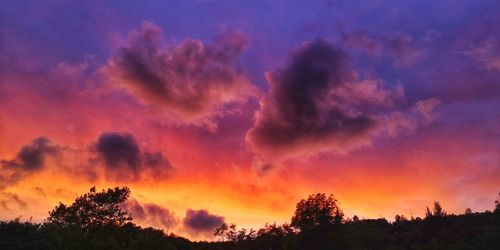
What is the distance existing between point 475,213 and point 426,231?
56.3 feet

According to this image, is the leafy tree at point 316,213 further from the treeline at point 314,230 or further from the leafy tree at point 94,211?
the leafy tree at point 94,211

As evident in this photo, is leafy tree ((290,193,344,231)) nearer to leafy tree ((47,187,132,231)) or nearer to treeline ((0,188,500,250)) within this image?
treeline ((0,188,500,250))

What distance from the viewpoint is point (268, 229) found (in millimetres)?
111062

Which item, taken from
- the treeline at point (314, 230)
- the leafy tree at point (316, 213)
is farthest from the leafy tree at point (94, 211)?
the leafy tree at point (316, 213)

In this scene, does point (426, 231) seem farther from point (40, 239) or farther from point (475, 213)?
point (40, 239)

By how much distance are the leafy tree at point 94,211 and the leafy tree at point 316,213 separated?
3127cm

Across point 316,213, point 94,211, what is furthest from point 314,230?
point 94,211

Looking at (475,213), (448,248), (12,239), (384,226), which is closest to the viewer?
(12,239)

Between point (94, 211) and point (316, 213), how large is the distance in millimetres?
39907

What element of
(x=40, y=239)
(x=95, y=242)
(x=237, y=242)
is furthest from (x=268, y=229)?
(x=40, y=239)

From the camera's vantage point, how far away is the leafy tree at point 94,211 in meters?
86.6

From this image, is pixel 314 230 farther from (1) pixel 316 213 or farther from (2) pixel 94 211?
(2) pixel 94 211

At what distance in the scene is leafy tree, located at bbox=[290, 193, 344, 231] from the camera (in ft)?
271

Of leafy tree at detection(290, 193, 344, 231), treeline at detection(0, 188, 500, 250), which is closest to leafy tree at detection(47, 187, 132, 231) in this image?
treeline at detection(0, 188, 500, 250)
